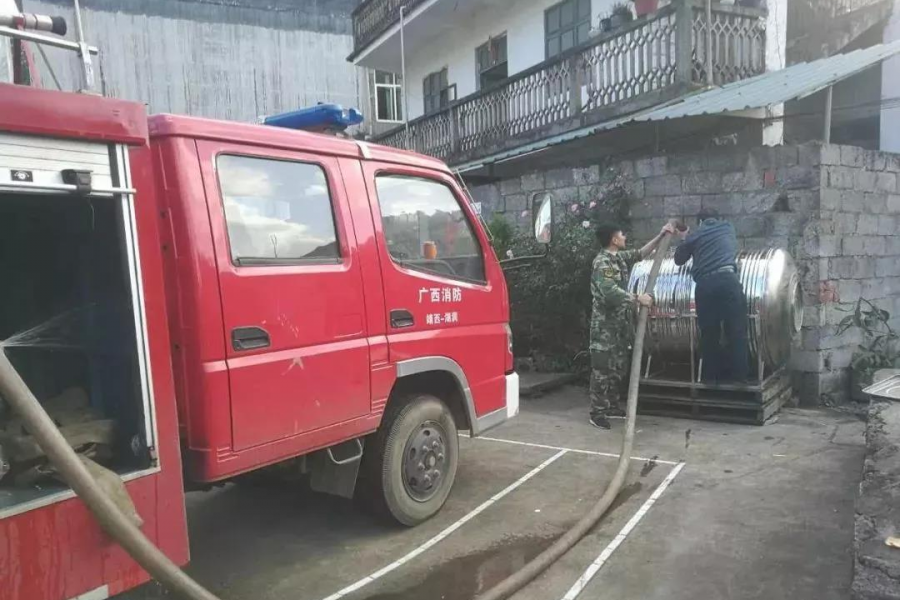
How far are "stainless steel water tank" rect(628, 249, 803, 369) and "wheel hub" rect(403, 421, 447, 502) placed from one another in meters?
3.18

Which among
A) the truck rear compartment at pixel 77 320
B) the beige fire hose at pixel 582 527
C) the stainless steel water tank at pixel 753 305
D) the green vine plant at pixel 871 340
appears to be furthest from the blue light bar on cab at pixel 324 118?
the green vine plant at pixel 871 340

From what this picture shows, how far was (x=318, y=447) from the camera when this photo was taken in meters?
3.43

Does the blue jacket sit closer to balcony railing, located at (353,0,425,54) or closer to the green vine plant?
the green vine plant

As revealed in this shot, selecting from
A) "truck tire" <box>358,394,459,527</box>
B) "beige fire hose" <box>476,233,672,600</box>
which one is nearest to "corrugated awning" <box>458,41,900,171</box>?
"beige fire hose" <box>476,233,672,600</box>

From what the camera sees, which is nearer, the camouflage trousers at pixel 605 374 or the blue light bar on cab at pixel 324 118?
the blue light bar on cab at pixel 324 118

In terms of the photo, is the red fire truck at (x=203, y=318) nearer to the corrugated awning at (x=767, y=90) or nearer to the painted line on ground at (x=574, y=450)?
the painted line on ground at (x=574, y=450)

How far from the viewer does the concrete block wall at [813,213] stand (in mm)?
6688

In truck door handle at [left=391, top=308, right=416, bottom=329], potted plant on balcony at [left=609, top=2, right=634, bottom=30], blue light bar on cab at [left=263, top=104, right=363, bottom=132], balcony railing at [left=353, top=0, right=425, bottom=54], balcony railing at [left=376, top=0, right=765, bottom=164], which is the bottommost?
truck door handle at [left=391, top=308, right=416, bottom=329]

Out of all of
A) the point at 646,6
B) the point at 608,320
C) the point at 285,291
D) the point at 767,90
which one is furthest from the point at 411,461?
the point at 646,6

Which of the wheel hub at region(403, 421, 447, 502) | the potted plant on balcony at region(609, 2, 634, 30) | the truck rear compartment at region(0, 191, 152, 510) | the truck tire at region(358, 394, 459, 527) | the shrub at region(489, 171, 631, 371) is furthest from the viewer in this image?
the potted plant on balcony at region(609, 2, 634, 30)

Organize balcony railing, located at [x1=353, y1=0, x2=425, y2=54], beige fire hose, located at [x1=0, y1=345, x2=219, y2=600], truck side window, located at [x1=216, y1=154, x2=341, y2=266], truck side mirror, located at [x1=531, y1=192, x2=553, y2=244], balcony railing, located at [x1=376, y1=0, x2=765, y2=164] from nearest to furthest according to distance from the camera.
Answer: beige fire hose, located at [x1=0, y1=345, x2=219, y2=600] < truck side window, located at [x1=216, y1=154, x2=341, y2=266] < truck side mirror, located at [x1=531, y1=192, x2=553, y2=244] < balcony railing, located at [x1=376, y1=0, x2=765, y2=164] < balcony railing, located at [x1=353, y1=0, x2=425, y2=54]

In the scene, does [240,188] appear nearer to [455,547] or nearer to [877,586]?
Result: [455,547]

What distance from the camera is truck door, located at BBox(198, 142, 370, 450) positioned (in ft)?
10.0

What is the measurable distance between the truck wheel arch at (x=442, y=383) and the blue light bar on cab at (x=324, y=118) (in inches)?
55.3
